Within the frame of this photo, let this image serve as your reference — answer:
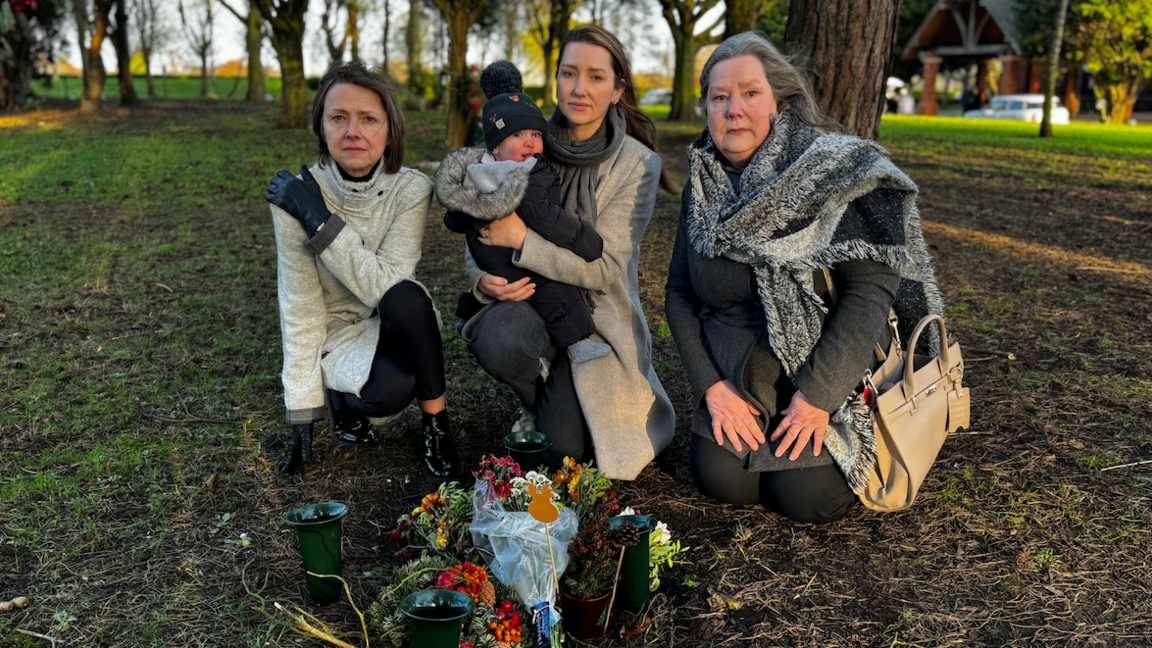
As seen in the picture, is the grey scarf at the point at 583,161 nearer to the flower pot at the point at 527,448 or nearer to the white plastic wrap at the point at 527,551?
the flower pot at the point at 527,448

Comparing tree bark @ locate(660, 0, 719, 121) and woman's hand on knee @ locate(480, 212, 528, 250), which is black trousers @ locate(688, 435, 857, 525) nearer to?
woman's hand on knee @ locate(480, 212, 528, 250)

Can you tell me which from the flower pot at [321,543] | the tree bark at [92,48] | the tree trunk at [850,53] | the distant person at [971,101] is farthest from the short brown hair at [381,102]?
the distant person at [971,101]

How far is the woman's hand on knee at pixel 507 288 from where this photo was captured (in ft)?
9.94

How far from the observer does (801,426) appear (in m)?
2.65

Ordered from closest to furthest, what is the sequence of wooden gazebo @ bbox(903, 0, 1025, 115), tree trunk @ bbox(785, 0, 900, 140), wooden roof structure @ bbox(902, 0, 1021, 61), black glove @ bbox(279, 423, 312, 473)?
1. black glove @ bbox(279, 423, 312, 473)
2. tree trunk @ bbox(785, 0, 900, 140)
3. wooden roof structure @ bbox(902, 0, 1021, 61)
4. wooden gazebo @ bbox(903, 0, 1025, 115)

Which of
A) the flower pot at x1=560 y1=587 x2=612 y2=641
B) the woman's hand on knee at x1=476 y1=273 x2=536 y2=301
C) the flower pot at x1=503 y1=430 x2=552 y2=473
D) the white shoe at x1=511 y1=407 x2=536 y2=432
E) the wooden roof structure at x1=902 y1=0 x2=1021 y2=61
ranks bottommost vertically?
the flower pot at x1=560 y1=587 x2=612 y2=641

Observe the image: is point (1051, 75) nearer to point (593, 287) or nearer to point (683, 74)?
point (683, 74)

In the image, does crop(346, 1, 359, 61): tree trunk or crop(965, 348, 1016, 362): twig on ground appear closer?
crop(965, 348, 1016, 362): twig on ground

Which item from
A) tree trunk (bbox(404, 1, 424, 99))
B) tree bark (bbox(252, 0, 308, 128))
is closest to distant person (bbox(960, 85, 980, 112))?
tree trunk (bbox(404, 1, 424, 99))

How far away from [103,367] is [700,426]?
3.15 meters

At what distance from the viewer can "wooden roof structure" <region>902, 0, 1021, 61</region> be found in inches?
1287

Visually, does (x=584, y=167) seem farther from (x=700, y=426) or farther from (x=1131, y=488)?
(x=1131, y=488)

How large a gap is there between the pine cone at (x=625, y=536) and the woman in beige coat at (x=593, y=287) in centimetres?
82

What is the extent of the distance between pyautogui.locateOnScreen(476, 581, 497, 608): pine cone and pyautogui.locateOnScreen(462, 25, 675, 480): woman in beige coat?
0.94 meters
